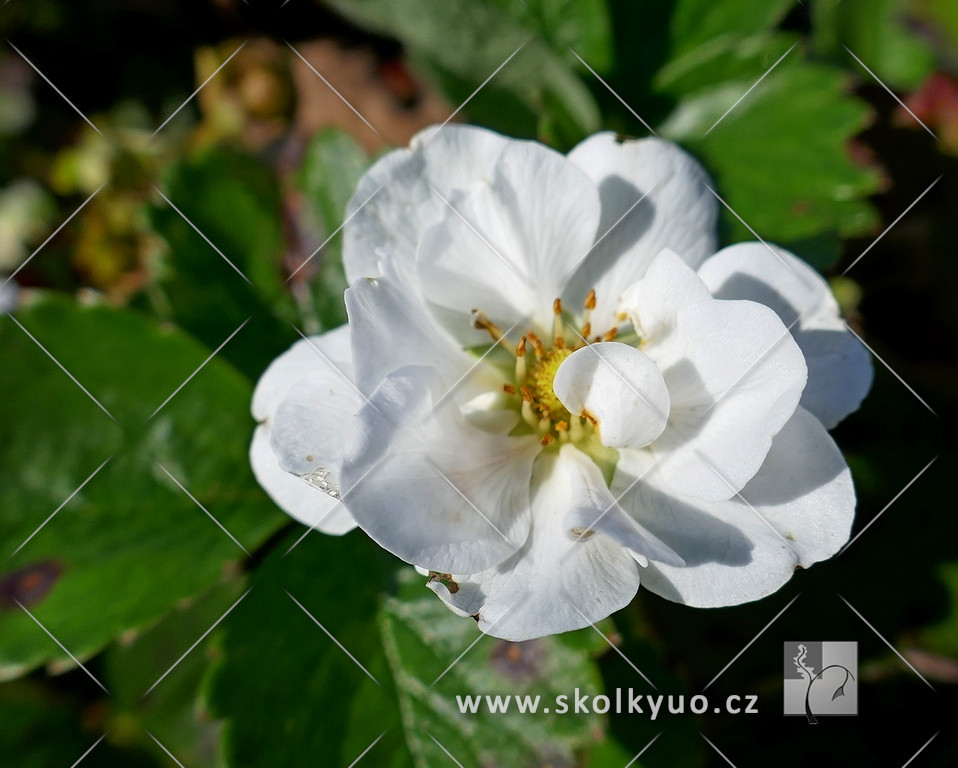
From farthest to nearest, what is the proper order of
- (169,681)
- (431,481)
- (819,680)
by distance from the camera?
1. (169,681)
2. (819,680)
3. (431,481)

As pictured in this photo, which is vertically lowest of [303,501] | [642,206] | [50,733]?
[50,733]

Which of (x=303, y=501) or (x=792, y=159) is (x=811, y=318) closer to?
(x=792, y=159)

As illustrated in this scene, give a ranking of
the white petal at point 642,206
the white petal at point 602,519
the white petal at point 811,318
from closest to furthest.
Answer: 1. the white petal at point 602,519
2. the white petal at point 811,318
3. the white petal at point 642,206

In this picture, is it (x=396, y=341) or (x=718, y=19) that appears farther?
(x=718, y=19)

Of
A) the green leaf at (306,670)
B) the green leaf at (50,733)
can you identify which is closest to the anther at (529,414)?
the green leaf at (306,670)

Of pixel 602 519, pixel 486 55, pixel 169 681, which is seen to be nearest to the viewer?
pixel 602 519

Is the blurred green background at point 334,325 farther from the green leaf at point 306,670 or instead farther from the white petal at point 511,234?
the white petal at point 511,234

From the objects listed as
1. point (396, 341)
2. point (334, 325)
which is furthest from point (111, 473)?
point (396, 341)
